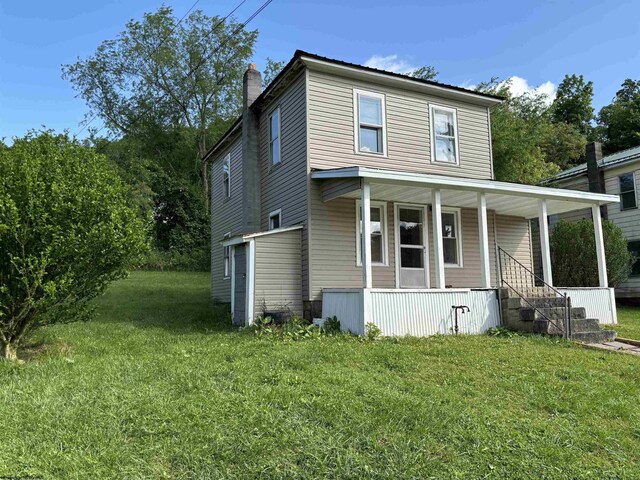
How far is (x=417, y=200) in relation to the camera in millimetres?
11094

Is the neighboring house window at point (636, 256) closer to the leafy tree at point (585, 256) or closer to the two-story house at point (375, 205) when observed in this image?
the leafy tree at point (585, 256)

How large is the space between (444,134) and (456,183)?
3114mm

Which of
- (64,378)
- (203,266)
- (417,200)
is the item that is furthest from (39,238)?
(203,266)

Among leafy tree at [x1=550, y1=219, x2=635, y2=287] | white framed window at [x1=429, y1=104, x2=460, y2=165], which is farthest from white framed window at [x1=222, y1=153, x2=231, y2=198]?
leafy tree at [x1=550, y1=219, x2=635, y2=287]

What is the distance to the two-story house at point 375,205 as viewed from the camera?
29.9 ft

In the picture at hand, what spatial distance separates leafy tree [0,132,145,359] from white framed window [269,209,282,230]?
4.53 meters

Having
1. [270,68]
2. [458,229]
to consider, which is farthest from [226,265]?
[270,68]

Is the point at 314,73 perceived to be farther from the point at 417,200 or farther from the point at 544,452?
the point at 544,452

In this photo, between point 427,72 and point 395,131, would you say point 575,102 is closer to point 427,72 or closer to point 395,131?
point 427,72

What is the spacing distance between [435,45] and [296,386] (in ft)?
36.3

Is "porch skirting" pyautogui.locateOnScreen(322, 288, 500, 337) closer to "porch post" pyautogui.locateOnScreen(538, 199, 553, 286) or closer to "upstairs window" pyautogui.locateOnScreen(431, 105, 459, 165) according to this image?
"porch post" pyautogui.locateOnScreen(538, 199, 553, 286)

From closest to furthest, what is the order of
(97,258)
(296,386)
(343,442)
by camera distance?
(343,442) < (296,386) < (97,258)

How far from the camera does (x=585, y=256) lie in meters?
15.4

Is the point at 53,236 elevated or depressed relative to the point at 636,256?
depressed
